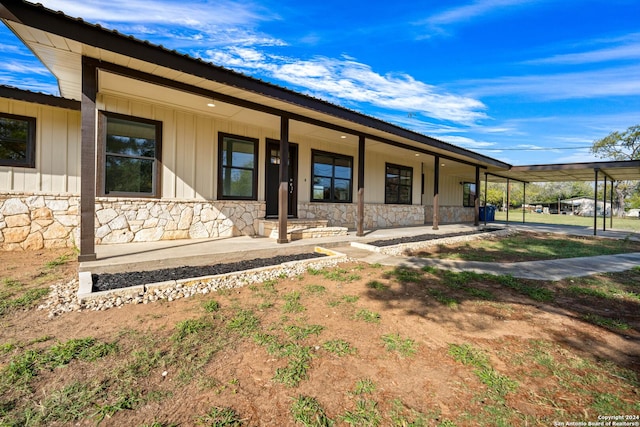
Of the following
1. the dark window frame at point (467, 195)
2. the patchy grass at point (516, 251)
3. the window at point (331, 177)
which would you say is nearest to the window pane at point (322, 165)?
the window at point (331, 177)

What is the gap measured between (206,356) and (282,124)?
529cm

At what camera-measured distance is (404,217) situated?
12555mm

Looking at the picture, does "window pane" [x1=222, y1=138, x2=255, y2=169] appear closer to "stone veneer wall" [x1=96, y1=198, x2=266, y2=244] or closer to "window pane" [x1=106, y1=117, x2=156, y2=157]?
"stone veneer wall" [x1=96, y1=198, x2=266, y2=244]

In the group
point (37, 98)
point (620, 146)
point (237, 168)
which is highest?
point (620, 146)

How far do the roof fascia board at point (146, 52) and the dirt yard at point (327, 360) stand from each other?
3.31 meters

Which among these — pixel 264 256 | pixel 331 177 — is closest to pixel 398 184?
pixel 331 177

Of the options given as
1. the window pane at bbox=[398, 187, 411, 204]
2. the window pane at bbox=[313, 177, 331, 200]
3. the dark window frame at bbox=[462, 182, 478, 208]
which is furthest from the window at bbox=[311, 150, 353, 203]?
the dark window frame at bbox=[462, 182, 478, 208]

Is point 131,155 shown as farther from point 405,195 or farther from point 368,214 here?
point 405,195

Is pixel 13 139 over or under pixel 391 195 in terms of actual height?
over

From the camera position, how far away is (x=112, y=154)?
612cm

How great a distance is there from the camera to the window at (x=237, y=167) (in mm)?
7473

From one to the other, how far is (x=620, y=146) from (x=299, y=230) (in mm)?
45829

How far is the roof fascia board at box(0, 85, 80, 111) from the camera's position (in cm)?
554

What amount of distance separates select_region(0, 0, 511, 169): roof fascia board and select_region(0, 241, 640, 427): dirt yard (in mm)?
3312
